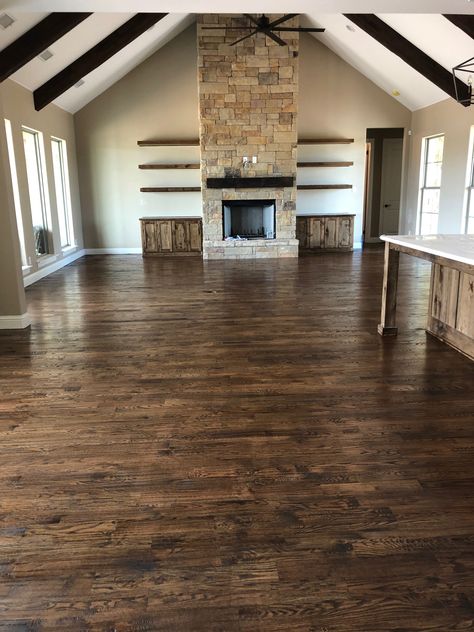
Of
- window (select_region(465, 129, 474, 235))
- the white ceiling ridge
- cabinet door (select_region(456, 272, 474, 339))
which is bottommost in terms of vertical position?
cabinet door (select_region(456, 272, 474, 339))

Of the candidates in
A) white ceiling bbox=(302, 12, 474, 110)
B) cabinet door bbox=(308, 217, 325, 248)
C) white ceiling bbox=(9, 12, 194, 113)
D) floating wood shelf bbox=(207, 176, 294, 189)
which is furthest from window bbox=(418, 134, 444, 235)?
white ceiling bbox=(9, 12, 194, 113)

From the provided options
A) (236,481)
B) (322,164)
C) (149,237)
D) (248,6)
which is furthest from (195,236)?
(236,481)

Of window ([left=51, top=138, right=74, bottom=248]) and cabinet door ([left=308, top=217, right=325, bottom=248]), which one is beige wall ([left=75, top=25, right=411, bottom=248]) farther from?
window ([left=51, top=138, right=74, bottom=248])

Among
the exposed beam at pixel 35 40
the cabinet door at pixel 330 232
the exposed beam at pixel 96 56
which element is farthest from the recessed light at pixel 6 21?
the cabinet door at pixel 330 232

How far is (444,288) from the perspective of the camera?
4168 mm

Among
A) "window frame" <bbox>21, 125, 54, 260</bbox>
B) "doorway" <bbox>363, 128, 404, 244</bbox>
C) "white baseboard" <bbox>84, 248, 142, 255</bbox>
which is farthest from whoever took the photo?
"doorway" <bbox>363, 128, 404, 244</bbox>

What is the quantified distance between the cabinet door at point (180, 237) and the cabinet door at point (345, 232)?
3219 millimetres

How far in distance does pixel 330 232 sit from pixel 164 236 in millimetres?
3472

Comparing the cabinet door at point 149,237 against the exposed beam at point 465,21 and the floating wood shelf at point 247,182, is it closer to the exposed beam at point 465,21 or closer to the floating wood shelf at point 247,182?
the floating wood shelf at point 247,182

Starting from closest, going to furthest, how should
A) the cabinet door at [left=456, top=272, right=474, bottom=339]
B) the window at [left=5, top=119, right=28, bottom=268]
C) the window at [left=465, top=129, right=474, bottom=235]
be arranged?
the cabinet door at [left=456, top=272, right=474, bottom=339] < the window at [left=5, top=119, right=28, bottom=268] < the window at [left=465, top=129, right=474, bottom=235]

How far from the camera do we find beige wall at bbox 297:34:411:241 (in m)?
10.3

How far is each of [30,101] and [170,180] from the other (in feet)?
11.0

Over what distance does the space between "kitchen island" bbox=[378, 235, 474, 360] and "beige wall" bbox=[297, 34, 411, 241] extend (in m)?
6.78

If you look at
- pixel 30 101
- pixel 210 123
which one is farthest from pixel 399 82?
pixel 30 101
